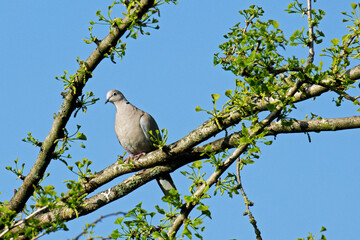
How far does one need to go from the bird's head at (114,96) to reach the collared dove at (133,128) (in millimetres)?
168

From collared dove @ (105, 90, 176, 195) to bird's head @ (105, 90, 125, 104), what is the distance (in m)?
0.17

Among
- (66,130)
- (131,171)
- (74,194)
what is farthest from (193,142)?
(74,194)

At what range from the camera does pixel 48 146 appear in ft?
18.8

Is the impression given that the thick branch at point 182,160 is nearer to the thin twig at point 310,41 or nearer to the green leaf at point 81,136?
the green leaf at point 81,136

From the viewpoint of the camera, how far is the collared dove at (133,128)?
7402 millimetres

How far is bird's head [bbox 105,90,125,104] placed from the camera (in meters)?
8.30

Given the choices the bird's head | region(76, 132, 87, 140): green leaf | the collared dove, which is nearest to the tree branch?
region(76, 132, 87, 140): green leaf

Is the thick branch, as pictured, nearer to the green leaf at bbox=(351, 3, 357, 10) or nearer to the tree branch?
the tree branch

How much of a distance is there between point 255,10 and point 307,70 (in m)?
1.98

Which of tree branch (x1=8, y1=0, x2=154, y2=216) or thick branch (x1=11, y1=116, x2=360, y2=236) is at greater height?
tree branch (x1=8, y1=0, x2=154, y2=216)

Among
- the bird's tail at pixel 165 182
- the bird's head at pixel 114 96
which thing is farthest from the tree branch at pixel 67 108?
the bird's head at pixel 114 96

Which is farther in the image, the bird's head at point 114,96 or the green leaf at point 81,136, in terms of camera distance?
the bird's head at point 114,96

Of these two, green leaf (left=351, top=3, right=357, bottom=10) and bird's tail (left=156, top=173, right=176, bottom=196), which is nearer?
green leaf (left=351, top=3, right=357, bottom=10)

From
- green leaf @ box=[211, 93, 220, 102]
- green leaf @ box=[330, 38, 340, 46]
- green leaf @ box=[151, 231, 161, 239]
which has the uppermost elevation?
green leaf @ box=[211, 93, 220, 102]
